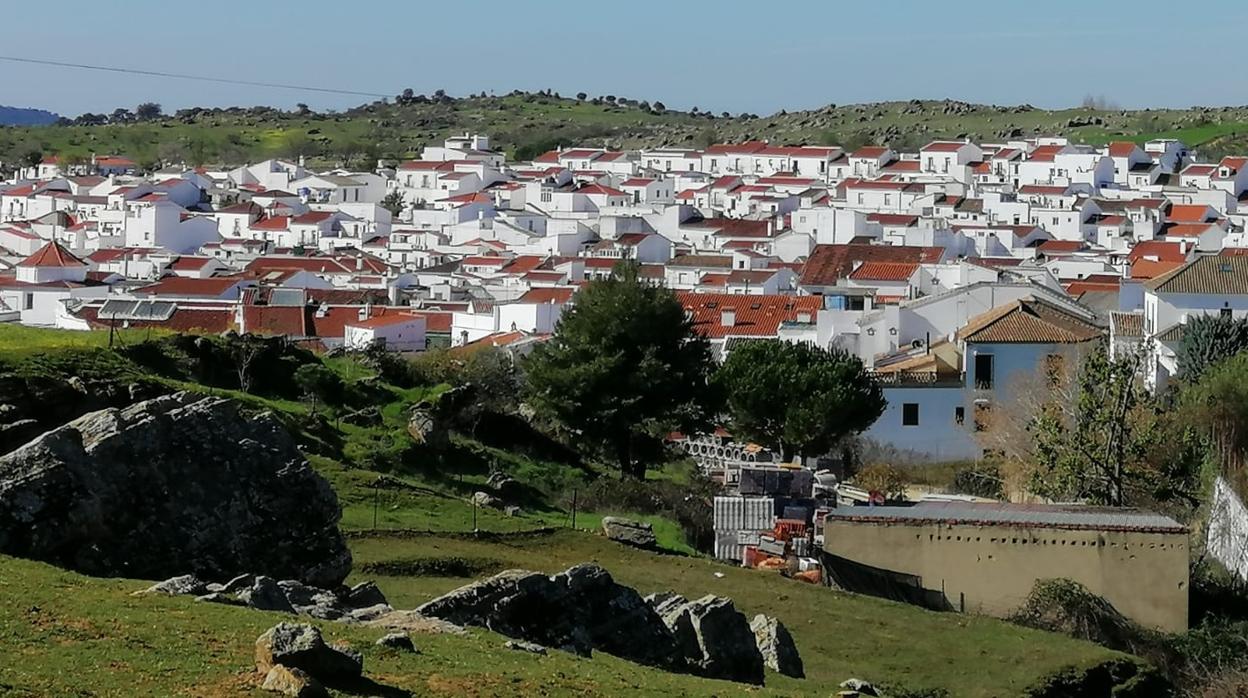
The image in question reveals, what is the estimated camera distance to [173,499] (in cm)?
1406

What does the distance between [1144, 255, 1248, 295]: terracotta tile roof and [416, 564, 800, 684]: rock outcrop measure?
3072cm

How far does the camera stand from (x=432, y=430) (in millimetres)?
27984

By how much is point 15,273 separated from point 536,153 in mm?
85344

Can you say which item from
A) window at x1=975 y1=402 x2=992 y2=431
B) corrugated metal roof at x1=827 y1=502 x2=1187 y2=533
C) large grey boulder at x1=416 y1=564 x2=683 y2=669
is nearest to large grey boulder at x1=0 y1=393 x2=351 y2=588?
large grey boulder at x1=416 y1=564 x2=683 y2=669

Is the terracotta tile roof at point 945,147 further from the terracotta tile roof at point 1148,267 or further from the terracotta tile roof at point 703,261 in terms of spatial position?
the terracotta tile roof at point 1148,267

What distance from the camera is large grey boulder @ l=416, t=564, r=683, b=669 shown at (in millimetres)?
13711

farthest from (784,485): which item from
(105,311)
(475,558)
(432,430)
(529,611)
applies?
(105,311)

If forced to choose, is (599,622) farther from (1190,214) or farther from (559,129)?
(559,129)

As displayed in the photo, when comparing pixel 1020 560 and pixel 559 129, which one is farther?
pixel 559 129

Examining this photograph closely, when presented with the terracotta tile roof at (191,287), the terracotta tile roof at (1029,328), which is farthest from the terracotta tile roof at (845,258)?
the terracotta tile roof at (1029,328)

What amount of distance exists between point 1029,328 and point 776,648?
82.3ft

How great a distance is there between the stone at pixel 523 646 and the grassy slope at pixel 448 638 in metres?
0.17

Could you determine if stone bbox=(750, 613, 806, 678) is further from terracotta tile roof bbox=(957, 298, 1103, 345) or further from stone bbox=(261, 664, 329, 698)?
terracotta tile roof bbox=(957, 298, 1103, 345)

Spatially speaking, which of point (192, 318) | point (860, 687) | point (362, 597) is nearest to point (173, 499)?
point (362, 597)
